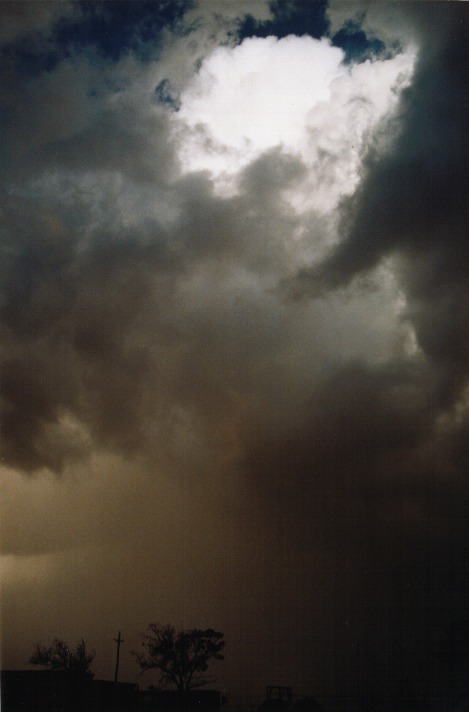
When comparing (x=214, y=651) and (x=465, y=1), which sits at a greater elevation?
(x=465, y=1)

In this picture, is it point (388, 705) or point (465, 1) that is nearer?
point (465, 1)

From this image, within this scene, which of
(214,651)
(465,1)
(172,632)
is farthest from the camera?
(172,632)

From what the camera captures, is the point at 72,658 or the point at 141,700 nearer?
the point at 141,700

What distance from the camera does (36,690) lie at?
68.4ft

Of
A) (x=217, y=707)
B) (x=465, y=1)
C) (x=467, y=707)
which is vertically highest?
(x=465, y=1)

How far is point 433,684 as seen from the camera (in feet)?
61.2

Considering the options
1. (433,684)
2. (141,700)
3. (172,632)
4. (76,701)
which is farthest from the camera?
(172,632)

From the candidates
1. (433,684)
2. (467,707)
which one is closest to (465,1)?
(467,707)

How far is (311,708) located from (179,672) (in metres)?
11.9

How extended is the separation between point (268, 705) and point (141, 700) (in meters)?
5.56

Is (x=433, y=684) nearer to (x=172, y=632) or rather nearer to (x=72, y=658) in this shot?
(x=172, y=632)

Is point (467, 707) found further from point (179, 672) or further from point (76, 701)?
point (179, 672)

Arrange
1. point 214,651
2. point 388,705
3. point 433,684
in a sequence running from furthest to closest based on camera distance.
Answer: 1. point 214,651
2. point 388,705
3. point 433,684

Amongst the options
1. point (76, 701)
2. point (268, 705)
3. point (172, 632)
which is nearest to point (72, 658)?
point (172, 632)
